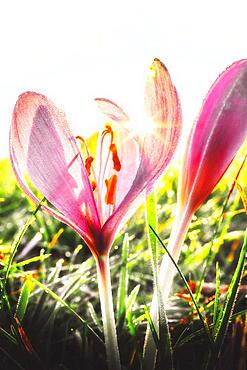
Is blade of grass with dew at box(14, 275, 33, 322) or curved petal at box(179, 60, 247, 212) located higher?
curved petal at box(179, 60, 247, 212)

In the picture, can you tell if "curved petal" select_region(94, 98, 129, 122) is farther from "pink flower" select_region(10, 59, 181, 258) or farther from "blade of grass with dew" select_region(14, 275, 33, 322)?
"blade of grass with dew" select_region(14, 275, 33, 322)

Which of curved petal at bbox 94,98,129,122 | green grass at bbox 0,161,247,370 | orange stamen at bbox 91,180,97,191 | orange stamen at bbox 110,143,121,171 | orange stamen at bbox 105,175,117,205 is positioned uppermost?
curved petal at bbox 94,98,129,122

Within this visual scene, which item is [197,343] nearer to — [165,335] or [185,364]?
[185,364]

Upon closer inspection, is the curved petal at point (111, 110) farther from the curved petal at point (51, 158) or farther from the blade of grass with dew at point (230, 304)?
the blade of grass with dew at point (230, 304)

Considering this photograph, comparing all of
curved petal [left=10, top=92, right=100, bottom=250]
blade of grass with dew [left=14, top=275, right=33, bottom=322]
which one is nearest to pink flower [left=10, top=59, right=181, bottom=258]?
curved petal [left=10, top=92, right=100, bottom=250]

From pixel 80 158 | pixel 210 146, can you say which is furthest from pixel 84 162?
pixel 210 146

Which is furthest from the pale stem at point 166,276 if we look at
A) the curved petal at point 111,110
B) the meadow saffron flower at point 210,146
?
the curved petal at point 111,110
